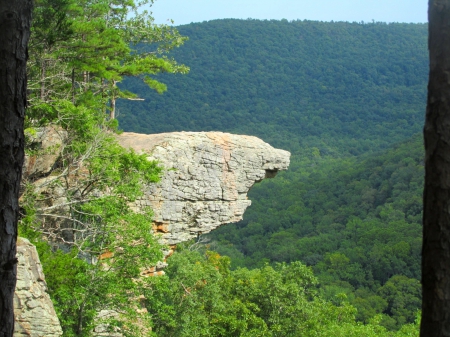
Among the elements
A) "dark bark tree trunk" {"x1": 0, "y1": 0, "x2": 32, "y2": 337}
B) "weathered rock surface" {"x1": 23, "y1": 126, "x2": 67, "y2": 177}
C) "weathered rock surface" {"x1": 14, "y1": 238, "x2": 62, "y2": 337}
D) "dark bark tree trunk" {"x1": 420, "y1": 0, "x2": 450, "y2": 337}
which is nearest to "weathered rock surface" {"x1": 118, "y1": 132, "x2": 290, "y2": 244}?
"weathered rock surface" {"x1": 23, "y1": 126, "x2": 67, "y2": 177}

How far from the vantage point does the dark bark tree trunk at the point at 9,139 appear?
3.12 metres

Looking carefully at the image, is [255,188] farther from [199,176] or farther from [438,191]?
[438,191]

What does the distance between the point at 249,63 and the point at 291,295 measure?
267 ft

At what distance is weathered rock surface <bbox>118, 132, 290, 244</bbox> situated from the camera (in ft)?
50.2

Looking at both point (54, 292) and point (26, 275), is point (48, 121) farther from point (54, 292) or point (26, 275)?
point (26, 275)

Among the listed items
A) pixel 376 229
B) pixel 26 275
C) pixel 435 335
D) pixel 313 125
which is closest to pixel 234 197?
pixel 26 275

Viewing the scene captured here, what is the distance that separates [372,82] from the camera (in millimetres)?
93625

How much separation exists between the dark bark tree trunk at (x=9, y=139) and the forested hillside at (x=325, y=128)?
2974 centimetres

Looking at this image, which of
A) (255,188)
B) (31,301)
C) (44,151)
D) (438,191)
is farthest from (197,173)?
(255,188)

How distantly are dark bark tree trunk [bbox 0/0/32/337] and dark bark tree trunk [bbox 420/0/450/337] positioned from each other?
1999 mm

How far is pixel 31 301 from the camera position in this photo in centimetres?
759

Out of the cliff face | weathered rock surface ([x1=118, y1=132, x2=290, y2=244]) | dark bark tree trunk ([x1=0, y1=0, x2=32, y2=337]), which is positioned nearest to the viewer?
dark bark tree trunk ([x1=0, y1=0, x2=32, y2=337])

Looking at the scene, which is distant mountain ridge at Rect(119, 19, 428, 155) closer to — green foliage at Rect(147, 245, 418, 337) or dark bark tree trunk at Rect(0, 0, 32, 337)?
green foliage at Rect(147, 245, 418, 337)

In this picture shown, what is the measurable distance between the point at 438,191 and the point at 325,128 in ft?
247
